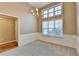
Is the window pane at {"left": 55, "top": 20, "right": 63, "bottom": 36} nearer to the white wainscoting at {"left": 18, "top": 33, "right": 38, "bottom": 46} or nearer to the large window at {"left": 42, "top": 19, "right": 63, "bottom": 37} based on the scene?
the large window at {"left": 42, "top": 19, "right": 63, "bottom": 37}

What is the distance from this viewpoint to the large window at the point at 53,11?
14.8 ft

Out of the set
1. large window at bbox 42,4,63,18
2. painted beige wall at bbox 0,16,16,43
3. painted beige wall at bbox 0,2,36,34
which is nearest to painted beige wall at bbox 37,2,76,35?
large window at bbox 42,4,63,18

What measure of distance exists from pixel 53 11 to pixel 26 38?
2.66 metres

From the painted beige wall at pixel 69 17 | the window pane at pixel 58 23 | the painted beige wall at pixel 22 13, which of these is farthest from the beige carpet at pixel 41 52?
the window pane at pixel 58 23

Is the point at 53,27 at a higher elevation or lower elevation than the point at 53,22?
lower

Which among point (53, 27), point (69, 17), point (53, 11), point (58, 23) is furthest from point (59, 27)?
point (53, 11)

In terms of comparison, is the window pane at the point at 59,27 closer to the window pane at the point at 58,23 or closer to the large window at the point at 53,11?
the window pane at the point at 58,23

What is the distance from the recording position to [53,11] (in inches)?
197

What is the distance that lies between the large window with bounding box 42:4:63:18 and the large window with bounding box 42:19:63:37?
49cm

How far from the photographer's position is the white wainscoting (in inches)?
170

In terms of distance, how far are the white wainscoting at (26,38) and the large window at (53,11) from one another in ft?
5.95

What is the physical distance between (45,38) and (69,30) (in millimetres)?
2014

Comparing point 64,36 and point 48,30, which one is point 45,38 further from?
point 64,36

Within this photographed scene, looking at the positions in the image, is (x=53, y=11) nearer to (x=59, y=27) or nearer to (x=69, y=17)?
(x=59, y=27)
